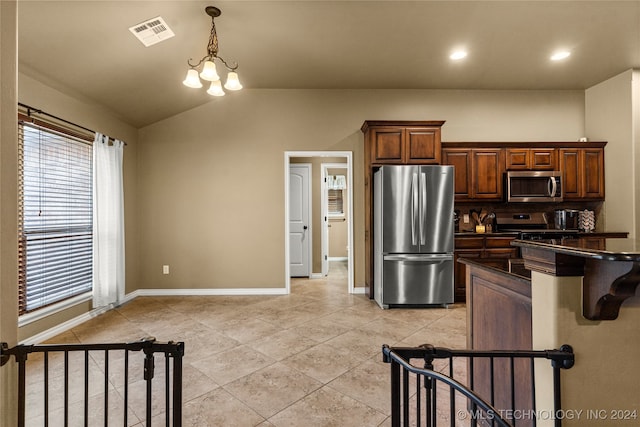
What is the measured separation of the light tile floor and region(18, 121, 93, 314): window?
1.75ft

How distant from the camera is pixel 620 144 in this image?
4.00 meters

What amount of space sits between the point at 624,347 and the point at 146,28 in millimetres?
3737

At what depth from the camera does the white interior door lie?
5.60 meters

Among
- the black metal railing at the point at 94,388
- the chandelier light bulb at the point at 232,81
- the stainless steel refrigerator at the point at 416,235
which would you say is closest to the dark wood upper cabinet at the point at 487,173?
Result: the stainless steel refrigerator at the point at 416,235

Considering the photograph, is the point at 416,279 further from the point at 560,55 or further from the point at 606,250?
the point at 560,55

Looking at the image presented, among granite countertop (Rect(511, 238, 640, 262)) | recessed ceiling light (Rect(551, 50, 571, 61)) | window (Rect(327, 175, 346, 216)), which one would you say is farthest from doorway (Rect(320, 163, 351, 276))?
granite countertop (Rect(511, 238, 640, 262))

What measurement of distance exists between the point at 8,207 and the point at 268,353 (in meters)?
2.05

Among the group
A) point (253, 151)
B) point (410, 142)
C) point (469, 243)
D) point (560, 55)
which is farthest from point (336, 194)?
point (560, 55)

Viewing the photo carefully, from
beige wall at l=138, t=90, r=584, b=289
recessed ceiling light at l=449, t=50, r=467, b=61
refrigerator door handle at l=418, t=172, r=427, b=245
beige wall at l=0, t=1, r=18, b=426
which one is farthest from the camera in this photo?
beige wall at l=138, t=90, r=584, b=289

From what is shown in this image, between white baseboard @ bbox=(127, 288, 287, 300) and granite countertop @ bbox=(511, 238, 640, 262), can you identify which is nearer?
granite countertop @ bbox=(511, 238, 640, 262)

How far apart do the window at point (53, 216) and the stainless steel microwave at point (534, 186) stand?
5.39m

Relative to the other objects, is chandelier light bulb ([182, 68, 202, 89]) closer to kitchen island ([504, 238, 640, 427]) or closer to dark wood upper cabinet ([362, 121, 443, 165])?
dark wood upper cabinet ([362, 121, 443, 165])

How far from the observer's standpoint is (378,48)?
131 inches

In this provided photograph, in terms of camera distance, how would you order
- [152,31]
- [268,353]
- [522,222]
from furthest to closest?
[522,222]
[152,31]
[268,353]
